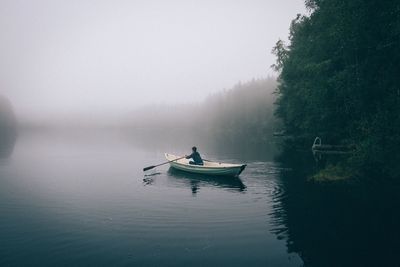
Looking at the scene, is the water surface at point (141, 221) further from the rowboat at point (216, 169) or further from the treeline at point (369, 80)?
the treeline at point (369, 80)

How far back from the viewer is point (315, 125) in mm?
39750

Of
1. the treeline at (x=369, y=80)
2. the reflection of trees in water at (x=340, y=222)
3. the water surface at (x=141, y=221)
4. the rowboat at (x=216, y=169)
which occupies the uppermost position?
the treeline at (x=369, y=80)

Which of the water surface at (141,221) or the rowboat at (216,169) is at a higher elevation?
the rowboat at (216,169)

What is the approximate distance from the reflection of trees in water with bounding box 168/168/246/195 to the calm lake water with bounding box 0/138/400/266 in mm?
96

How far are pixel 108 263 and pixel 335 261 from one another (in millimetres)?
9094

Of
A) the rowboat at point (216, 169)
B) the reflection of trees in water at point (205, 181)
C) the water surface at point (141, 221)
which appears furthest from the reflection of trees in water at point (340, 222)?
the rowboat at point (216, 169)

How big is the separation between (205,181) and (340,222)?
1345 centimetres

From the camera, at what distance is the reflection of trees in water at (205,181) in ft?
82.9

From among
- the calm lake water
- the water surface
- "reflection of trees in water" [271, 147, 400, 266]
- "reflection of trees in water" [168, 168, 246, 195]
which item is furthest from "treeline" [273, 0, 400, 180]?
"reflection of trees in water" [168, 168, 246, 195]

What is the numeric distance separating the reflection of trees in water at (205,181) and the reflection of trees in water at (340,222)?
375 cm

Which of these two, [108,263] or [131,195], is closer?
[108,263]

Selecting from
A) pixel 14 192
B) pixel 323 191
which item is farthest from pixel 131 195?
pixel 323 191

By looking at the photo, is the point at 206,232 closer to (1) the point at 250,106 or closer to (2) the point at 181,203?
(2) the point at 181,203

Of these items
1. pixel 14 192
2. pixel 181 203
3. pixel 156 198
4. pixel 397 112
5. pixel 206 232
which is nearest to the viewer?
pixel 206 232
